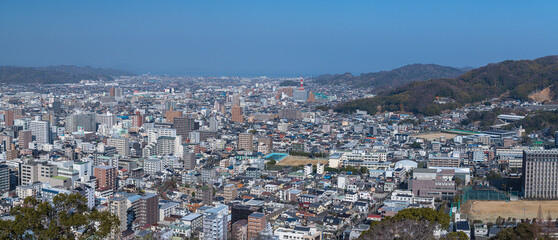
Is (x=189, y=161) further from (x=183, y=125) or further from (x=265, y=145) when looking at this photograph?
(x=183, y=125)

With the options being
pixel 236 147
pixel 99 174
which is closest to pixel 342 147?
pixel 236 147

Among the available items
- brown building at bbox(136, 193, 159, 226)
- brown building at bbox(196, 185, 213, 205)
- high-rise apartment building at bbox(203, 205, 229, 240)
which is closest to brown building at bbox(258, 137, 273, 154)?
brown building at bbox(196, 185, 213, 205)

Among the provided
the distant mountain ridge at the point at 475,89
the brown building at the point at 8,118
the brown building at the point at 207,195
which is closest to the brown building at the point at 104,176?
the brown building at the point at 207,195

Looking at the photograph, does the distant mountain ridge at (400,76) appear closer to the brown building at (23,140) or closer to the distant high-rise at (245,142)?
the distant high-rise at (245,142)

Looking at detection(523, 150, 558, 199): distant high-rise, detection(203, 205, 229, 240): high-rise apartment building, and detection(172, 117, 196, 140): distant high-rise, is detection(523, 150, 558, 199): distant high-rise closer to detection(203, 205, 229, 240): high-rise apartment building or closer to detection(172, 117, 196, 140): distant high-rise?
detection(203, 205, 229, 240): high-rise apartment building

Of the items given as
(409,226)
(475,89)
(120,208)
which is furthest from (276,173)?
(475,89)

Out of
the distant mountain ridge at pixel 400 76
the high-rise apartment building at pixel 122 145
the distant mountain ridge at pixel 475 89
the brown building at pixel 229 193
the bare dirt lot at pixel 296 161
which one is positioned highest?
the distant mountain ridge at pixel 400 76
